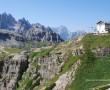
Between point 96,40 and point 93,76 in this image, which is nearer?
point 93,76

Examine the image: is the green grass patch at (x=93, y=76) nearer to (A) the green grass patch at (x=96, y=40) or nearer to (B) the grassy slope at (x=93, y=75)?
(B) the grassy slope at (x=93, y=75)

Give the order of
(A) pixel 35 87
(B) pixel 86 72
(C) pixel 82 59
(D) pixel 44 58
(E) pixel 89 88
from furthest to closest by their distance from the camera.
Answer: (D) pixel 44 58 < (A) pixel 35 87 < (C) pixel 82 59 < (B) pixel 86 72 < (E) pixel 89 88

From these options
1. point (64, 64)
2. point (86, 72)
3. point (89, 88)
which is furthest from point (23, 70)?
point (89, 88)

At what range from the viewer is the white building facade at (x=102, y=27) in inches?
6960

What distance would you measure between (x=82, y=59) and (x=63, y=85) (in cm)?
1212

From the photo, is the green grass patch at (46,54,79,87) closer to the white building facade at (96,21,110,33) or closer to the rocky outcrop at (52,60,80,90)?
the rocky outcrop at (52,60,80,90)

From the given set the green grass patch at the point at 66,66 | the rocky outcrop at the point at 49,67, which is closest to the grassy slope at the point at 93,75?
the green grass patch at the point at 66,66

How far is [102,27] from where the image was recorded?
18162 centimetres

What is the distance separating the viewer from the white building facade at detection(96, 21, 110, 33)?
177 meters

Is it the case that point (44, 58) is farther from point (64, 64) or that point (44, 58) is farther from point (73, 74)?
point (73, 74)

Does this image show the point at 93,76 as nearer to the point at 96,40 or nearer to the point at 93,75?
the point at 93,75

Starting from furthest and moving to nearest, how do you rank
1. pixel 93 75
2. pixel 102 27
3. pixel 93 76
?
pixel 102 27 < pixel 93 75 < pixel 93 76

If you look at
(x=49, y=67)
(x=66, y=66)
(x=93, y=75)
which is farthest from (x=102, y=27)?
(x=93, y=75)

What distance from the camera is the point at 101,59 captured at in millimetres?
129375
